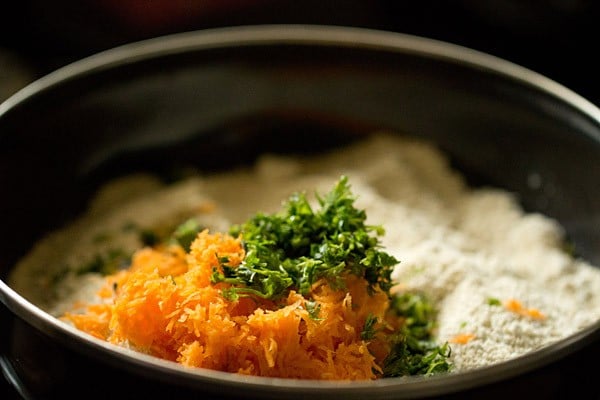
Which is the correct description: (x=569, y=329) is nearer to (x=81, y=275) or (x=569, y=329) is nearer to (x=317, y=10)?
(x=81, y=275)

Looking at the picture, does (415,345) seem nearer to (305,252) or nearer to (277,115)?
(305,252)

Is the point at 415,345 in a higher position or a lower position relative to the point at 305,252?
lower

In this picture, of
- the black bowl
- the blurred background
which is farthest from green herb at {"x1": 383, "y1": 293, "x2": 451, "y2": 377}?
the blurred background

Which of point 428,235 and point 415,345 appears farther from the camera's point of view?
point 428,235

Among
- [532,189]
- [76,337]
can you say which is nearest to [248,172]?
[532,189]

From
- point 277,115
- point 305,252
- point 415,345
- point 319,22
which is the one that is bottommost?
point 415,345

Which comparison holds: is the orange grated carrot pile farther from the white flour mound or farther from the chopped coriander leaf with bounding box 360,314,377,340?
the white flour mound

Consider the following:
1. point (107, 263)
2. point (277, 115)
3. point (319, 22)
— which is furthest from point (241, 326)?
point (319, 22)
